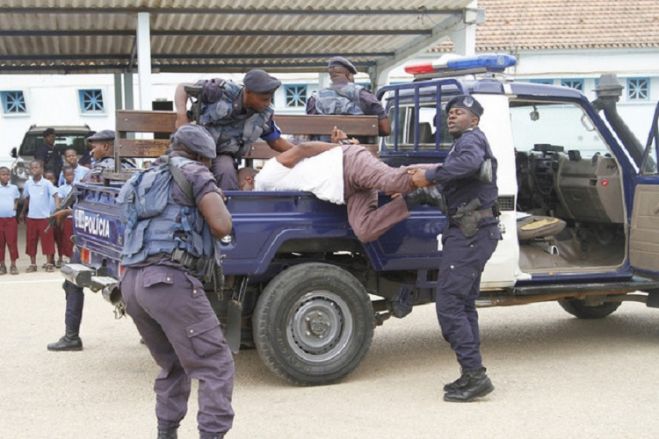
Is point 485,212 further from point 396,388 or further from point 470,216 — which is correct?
point 396,388

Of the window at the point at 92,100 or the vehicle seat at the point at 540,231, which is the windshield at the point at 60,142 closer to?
the window at the point at 92,100

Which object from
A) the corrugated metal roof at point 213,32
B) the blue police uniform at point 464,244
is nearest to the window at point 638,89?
the corrugated metal roof at point 213,32

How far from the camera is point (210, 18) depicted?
564 inches

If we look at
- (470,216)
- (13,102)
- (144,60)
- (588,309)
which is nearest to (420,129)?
(470,216)

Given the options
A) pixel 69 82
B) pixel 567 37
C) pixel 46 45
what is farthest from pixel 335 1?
pixel 567 37

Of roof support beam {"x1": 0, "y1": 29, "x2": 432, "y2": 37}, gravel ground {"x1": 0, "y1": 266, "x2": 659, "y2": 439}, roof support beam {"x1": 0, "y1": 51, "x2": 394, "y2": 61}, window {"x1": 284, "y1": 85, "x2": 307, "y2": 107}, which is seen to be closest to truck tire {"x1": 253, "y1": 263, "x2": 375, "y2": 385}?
gravel ground {"x1": 0, "y1": 266, "x2": 659, "y2": 439}

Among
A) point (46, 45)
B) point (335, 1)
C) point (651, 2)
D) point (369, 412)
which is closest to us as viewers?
point (369, 412)

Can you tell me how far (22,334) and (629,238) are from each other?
16.8 feet

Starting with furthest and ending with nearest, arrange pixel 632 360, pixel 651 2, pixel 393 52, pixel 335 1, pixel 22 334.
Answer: pixel 651 2 → pixel 393 52 → pixel 335 1 → pixel 22 334 → pixel 632 360

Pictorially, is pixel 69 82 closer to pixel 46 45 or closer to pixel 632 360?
pixel 46 45

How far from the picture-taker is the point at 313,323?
20.8 feet

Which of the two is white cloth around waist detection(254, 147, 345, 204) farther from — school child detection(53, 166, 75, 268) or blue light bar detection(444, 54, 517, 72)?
school child detection(53, 166, 75, 268)

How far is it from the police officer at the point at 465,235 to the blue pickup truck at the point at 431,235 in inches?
22.3

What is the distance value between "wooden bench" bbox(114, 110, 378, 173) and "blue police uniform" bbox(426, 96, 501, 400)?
1.16m
